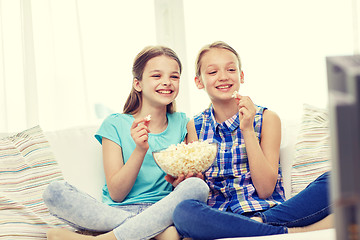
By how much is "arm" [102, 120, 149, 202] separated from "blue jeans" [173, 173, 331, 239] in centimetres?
37

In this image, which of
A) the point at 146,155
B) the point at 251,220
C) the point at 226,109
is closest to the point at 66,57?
the point at 146,155

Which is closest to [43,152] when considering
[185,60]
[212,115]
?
[212,115]

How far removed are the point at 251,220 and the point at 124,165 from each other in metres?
0.60

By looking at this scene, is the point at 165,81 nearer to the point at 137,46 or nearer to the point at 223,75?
the point at 223,75

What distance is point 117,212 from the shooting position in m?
1.62

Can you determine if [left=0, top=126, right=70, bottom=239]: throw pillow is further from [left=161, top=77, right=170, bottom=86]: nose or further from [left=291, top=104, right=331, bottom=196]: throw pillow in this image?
[left=291, top=104, right=331, bottom=196]: throw pillow

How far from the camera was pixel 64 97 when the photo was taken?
8.93 feet

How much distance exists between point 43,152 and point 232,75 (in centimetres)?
85

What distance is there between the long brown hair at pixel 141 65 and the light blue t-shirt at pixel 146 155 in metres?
A: 0.09

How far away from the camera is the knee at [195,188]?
5.06 feet

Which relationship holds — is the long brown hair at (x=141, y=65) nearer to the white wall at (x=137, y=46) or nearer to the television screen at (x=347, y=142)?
the white wall at (x=137, y=46)

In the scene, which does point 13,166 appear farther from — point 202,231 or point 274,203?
point 274,203

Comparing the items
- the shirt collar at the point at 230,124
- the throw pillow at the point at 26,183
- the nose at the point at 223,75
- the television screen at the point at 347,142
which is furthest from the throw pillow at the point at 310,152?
the television screen at the point at 347,142

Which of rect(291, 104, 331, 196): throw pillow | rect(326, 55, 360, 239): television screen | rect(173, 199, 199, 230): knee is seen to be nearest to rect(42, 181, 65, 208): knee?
rect(173, 199, 199, 230): knee
